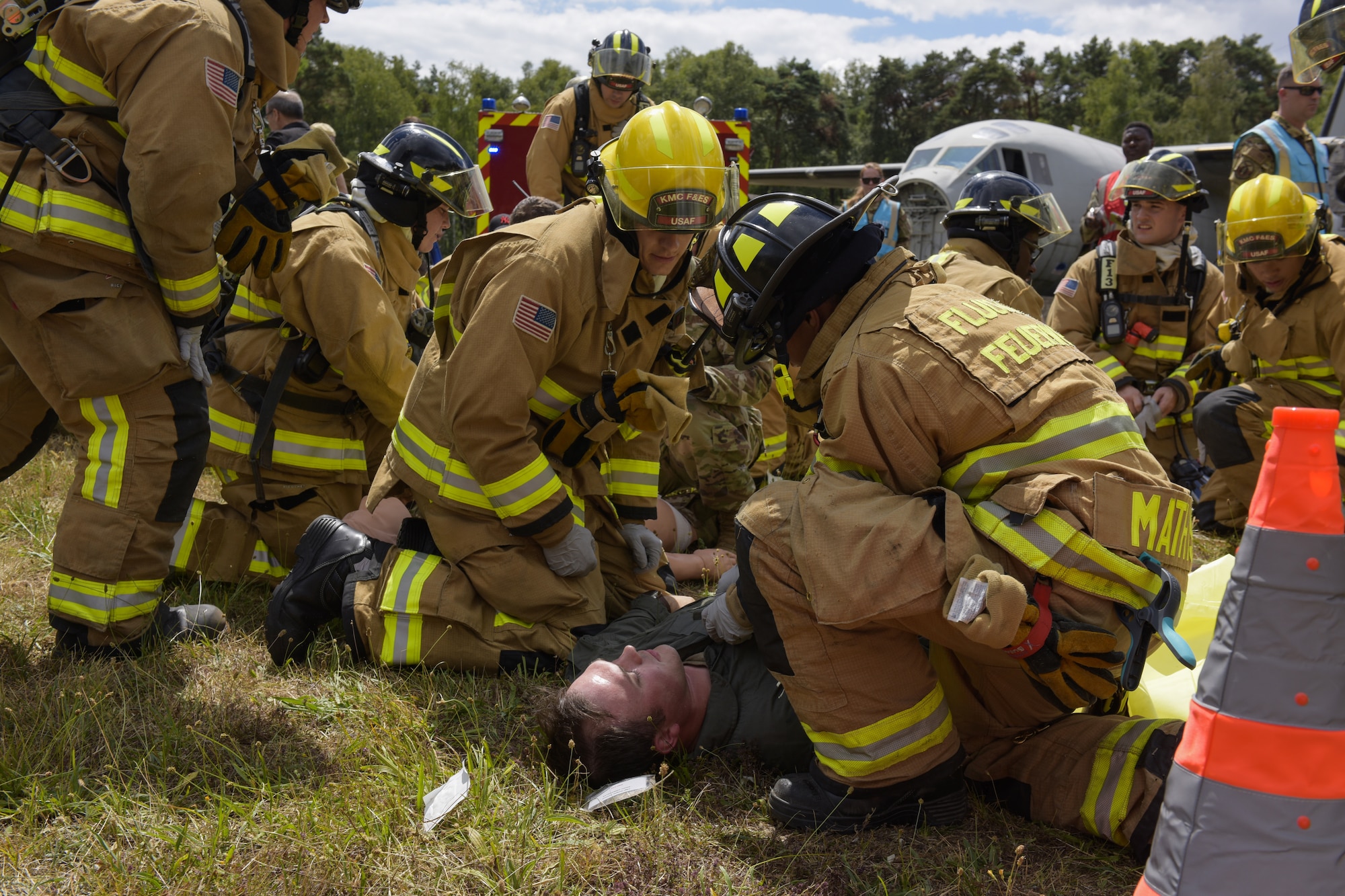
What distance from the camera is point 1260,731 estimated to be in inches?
67.1

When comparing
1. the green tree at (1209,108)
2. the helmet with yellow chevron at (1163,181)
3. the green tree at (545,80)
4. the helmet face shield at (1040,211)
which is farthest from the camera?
the green tree at (545,80)

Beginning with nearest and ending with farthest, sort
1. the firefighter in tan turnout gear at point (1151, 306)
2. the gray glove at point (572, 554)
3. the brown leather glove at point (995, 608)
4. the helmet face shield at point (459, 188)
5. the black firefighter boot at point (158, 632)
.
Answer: the brown leather glove at point (995, 608) < the black firefighter boot at point (158, 632) < the gray glove at point (572, 554) < the helmet face shield at point (459, 188) < the firefighter in tan turnout gear at point (1151, 306)

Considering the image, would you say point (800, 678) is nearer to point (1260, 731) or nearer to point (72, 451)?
point (1260, 731)

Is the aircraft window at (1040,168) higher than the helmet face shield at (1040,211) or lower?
higher

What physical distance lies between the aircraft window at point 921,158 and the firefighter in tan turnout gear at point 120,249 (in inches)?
571

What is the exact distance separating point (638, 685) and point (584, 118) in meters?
5.27

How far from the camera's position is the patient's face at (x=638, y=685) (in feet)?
9.36

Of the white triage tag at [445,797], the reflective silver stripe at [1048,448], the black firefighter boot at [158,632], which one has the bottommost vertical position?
the black firefighter boot at [158,632]

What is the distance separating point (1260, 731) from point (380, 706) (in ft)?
8.12

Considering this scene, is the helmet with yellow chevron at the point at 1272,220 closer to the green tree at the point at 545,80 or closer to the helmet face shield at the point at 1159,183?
the helmet face shield at the point at 1159,183

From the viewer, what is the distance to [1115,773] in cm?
248

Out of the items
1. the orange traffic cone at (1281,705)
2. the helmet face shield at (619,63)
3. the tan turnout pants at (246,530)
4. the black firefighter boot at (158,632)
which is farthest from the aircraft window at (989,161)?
the orange traffic cone at (1281,705)

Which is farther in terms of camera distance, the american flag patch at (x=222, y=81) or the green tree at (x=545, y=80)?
the green tree at (x=545, y=80)

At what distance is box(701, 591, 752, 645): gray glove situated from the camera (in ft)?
10.0
